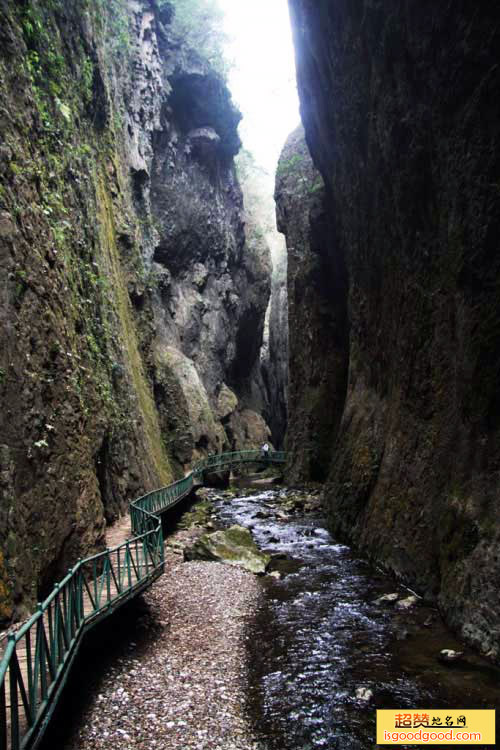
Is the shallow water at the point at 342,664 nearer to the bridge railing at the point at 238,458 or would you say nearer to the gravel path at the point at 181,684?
the gravel path at the point at 181,684

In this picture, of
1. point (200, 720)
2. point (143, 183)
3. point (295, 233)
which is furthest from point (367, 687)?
point (143, 183)

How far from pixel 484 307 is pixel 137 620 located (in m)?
8.96

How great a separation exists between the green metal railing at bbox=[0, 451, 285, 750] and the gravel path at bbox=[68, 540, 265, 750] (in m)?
0.89

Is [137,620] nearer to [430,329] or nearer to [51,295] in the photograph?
[51,295]

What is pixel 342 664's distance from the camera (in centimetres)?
845

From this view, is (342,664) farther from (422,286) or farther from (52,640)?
(422,286)

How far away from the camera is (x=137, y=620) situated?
10.6 meters

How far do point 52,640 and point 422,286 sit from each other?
11007 millimetres

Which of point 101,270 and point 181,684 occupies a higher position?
point 101,270

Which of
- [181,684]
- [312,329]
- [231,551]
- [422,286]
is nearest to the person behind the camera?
[181,684]

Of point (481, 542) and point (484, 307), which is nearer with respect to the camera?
point (481, 542)

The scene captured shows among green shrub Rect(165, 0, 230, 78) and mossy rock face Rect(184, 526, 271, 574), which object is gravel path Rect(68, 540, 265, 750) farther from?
green shrub Rect(165, 0, 230, 78)

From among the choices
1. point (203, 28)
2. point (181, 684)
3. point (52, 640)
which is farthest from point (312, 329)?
point (203, 28)

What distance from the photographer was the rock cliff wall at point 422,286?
9367 millimetres
